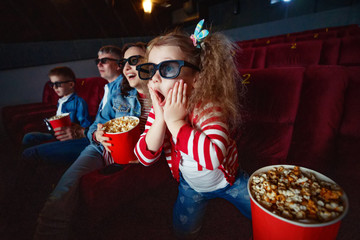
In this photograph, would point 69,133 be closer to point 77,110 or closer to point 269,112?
point 77,110

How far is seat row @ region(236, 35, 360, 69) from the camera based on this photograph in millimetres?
1744

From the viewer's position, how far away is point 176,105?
58 cm

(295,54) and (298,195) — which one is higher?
(295,54)

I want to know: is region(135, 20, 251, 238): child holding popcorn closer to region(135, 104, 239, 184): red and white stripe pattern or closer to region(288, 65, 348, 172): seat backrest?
region(135, 104, 239, 184): red and white stripe pattern

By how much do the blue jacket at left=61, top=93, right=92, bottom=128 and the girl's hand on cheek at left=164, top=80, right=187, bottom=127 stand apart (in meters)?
1.37

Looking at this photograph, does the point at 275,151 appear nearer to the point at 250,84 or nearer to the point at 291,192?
the point at 250,84

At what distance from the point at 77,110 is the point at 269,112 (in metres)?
1.75

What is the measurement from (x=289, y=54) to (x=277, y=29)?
5244mm

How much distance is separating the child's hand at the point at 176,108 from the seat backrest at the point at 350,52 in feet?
7.43

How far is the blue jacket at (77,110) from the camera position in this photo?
1600mm

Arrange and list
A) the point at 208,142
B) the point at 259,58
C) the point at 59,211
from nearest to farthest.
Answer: the point at 208,142
the point at 59,211
the point at 259,58

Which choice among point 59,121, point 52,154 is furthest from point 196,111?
point 52,154

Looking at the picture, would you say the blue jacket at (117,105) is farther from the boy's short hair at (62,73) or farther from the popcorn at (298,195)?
the popcorn at (298,195)

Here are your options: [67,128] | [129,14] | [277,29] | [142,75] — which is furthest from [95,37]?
[277,29]
